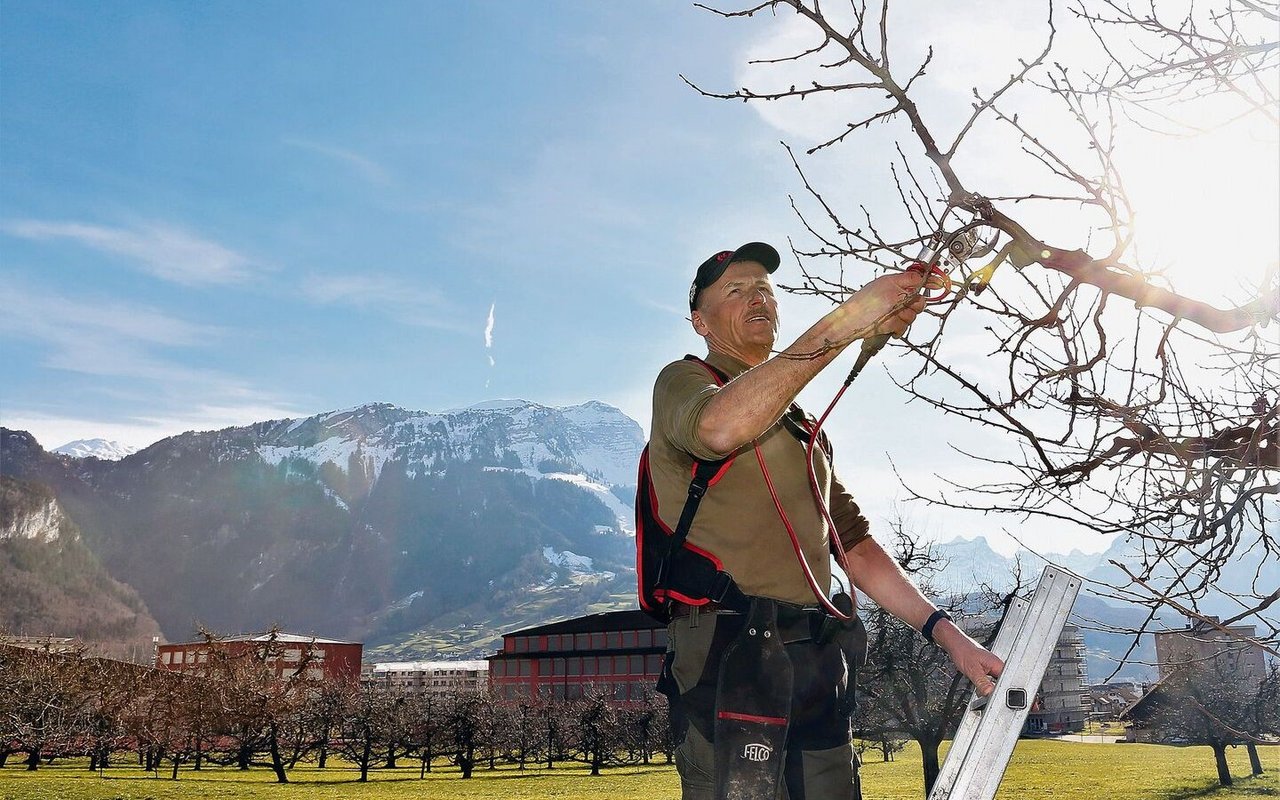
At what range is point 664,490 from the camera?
3021 millimetres

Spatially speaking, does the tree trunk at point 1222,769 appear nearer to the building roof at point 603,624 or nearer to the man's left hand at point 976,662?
the man's left hand at point 976,662

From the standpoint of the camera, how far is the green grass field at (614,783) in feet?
130

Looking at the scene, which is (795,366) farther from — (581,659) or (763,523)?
(581,659)

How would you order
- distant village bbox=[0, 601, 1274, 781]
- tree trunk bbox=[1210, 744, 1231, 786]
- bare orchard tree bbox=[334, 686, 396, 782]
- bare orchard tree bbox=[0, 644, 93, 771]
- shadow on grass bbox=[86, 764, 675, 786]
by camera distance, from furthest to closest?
bare orchard tree bbox=[334, 686, 396, 782], shadow on grass bbox=[86, 764, 675, 786], distant village bbox=[0, 601, 1274, 781], tree trunk bbox=[1210, 744, 1231, 786], bare orchard tree bbox=[0, 644, 93, 771]

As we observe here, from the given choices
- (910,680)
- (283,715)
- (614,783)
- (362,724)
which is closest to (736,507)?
(910,680)

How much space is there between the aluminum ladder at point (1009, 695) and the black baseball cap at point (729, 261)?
1442 millimetres

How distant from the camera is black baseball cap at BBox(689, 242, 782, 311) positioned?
133 inches

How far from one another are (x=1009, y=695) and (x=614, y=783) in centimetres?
5641

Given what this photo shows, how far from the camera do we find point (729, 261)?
Answer: 342 cm

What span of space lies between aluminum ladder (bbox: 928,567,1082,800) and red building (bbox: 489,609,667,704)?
109 m

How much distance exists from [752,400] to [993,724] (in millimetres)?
1301

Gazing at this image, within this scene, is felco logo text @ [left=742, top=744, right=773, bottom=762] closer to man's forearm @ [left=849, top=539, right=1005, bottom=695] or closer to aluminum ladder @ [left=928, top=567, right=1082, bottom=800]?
aluminum ladder @ [left=928, top=567, right=1082, bottom=800]

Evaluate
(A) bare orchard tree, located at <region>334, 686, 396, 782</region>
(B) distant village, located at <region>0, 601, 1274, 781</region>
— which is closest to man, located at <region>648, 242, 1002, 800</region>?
(B) distant village, located at <region>0, 601, 1274, 781</region>

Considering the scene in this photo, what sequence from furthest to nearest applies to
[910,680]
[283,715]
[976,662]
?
[283,715] → [910,680] → [976,662]
